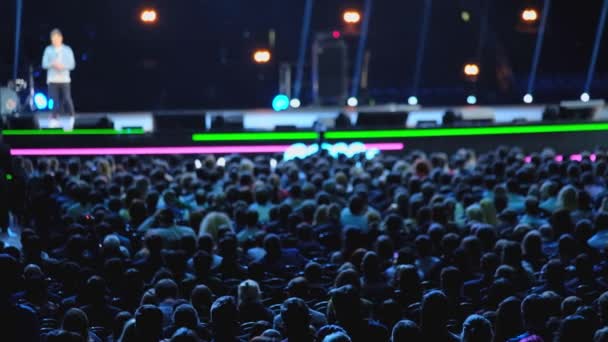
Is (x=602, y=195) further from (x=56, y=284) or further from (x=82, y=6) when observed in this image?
(x=82, y=6)

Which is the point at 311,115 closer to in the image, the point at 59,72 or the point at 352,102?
the point at 352,102

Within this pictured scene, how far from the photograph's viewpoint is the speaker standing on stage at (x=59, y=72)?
19844mm

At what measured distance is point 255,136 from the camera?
19234 mm

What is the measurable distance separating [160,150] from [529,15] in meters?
11.3

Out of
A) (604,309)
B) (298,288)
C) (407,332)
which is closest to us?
(407,332)

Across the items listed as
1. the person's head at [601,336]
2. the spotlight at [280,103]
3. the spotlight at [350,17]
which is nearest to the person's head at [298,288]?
the person's head at [601,336]

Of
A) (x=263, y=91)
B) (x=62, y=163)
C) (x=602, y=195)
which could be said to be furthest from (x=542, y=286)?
(x=263, y=91)

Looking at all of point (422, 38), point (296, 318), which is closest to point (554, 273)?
point (296, 318)

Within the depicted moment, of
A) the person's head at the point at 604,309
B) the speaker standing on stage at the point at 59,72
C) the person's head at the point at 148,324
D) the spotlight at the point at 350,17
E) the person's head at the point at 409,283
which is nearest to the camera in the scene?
the person's head at the point at 148,324

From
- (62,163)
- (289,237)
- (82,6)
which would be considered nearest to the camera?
(289,237)

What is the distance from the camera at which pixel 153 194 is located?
1270 cm

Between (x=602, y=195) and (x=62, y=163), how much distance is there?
28.5 feet

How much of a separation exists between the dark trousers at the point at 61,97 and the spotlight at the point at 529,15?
11.7 m

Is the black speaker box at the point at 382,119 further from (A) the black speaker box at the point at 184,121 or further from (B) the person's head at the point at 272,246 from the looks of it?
(B) the person's head at the point at 272,246
